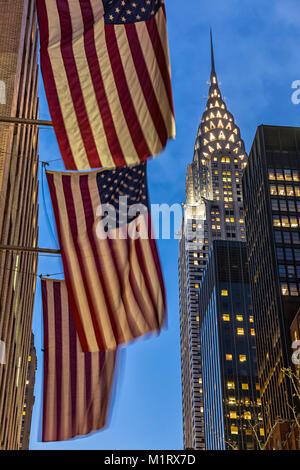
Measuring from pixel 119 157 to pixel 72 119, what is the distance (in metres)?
1.31

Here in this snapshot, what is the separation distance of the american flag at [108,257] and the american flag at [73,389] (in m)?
1.47

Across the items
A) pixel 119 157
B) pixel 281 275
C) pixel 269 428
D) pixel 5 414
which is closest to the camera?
pixel 119 157

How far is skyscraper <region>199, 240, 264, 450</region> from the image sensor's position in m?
134

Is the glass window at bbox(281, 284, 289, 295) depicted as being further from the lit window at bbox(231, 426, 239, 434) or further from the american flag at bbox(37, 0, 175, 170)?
the american flag at bbox(37, 0, 175, 170)

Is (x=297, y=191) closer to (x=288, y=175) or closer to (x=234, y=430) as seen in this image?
(x=288, y=175)

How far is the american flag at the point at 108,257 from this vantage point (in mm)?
13859

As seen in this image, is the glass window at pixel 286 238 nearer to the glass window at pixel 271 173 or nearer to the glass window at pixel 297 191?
the glass window at pixel 297 191

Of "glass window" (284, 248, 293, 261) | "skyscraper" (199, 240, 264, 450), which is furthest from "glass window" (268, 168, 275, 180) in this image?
"skyscraper" (199, 240, 264, 450)

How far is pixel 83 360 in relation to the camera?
1528 cm

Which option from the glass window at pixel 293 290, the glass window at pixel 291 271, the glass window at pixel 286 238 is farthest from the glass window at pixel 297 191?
the glass window at pixel 293 290

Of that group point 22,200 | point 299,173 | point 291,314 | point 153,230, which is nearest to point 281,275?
point 291,314

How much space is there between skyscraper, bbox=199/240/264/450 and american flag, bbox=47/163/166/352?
11993cm

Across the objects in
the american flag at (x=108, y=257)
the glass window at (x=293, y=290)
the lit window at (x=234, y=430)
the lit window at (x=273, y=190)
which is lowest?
the american flag at (x=108, y=257)
